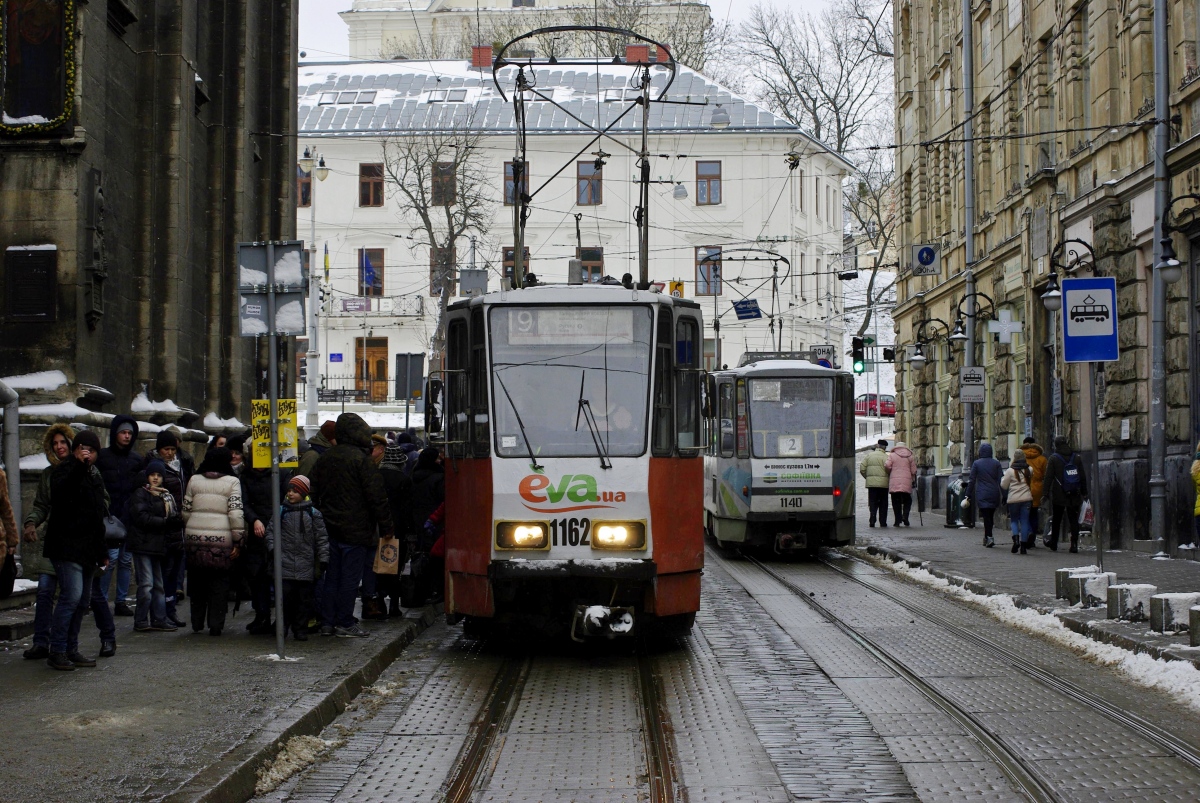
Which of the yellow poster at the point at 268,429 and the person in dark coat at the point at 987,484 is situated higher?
the yellow poster at the point at 268,429

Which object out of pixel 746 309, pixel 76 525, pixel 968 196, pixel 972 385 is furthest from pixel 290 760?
pixel 746 309

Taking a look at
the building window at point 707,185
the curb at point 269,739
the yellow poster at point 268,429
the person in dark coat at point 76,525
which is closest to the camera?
the curb at point 269,739

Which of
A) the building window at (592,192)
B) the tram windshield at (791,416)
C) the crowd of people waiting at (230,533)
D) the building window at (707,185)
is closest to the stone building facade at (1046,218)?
the tram windshield at (791,416)

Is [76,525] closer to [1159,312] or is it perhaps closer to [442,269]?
[1159,312]

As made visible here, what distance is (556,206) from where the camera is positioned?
63.8m

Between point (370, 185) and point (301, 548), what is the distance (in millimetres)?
54211

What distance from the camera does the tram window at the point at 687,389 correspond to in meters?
12.1

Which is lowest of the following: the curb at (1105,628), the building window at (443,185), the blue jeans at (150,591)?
the curb at (1105,628)

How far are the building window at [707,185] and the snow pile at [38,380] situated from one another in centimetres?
4937

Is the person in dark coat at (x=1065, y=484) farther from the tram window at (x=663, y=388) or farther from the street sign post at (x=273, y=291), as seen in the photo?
the street sign post at (x=273, y=291)

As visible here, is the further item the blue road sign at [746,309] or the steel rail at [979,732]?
the blue road sign at [746,309]

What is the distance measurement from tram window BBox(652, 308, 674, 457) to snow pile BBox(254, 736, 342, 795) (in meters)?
4.24

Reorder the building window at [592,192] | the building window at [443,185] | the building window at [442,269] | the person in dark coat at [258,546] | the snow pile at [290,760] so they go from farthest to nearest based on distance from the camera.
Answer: the building window at [592,192] < the building window at [443,185] < the building window at [442,269] < the person in dark coat at [258,546] < the snow pile at [290,760]

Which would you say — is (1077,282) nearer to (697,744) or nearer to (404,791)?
(697,744)
